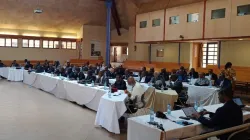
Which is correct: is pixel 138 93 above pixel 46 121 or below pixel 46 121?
above

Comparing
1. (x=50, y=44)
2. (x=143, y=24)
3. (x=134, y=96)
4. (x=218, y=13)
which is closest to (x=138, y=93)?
(x=134, y=96)

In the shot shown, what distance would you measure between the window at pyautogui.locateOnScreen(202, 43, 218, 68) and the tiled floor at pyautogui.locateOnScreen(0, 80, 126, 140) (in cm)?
1150

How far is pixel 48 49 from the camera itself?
24.2 metres

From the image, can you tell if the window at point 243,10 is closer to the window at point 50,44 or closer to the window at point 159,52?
the window at point 159,52

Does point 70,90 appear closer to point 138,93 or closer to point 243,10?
point 138,93

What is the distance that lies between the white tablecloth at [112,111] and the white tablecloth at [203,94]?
3414 millimetres

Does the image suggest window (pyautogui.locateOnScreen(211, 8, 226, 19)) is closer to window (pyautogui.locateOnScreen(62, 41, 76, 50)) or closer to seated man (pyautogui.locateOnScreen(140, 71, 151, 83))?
seated man (pyautogui.locateOnScreen(140, 71, 151, 83))

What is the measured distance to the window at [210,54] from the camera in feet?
57.4

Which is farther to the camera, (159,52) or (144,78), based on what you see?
(159,52)

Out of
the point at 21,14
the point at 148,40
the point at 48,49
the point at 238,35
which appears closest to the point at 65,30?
the point at 48,49

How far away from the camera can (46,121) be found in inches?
277

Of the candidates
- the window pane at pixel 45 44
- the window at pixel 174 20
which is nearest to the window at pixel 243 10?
the window at pixel 174 20

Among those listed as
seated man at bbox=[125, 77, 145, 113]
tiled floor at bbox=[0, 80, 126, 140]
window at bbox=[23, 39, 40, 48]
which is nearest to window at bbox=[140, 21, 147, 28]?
window at bbox=[23, 39, 40, 48]

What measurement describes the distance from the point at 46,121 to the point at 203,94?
17.2ft
